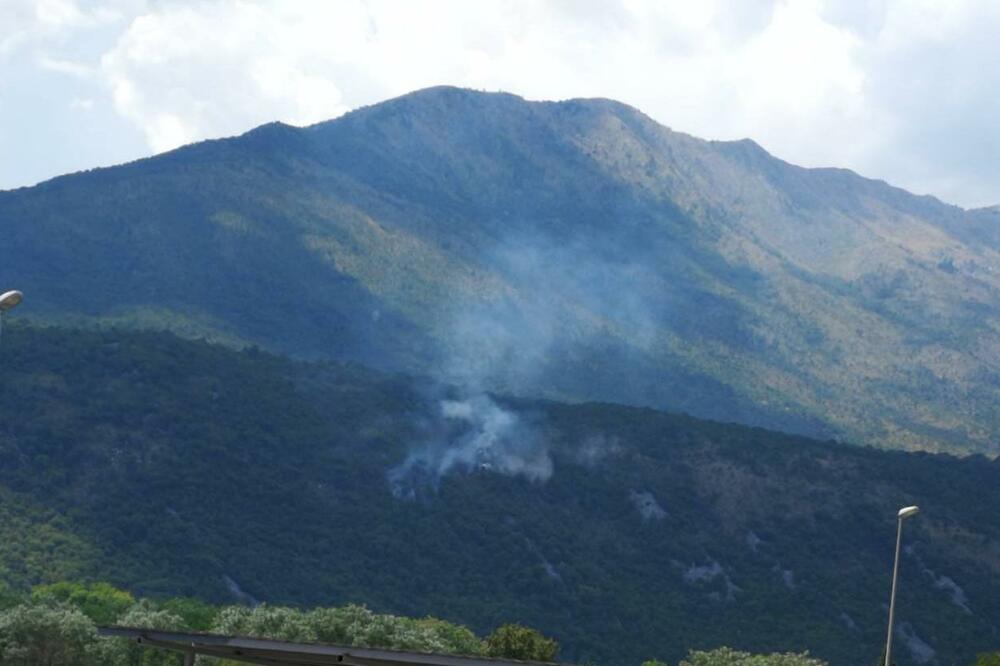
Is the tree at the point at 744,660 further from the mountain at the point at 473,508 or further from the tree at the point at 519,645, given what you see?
the mountain at the point at 473,508

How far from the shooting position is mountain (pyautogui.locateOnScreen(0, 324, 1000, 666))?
372 ft

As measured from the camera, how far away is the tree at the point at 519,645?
80.1 metres

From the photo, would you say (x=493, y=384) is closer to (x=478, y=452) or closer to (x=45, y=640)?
(x=478, y=452)

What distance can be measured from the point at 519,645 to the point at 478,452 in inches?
2714

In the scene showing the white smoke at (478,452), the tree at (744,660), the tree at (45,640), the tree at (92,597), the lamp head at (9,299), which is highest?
the white smoke at (478,452)

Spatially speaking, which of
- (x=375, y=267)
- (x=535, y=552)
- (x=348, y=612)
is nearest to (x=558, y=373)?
(x=375, y=267)

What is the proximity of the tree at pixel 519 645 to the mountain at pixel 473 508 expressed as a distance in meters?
26.2

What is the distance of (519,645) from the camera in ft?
266

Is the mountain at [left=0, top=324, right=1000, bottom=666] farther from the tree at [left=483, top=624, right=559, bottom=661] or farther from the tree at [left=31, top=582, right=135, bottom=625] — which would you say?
the tree at [left=483, top=624, right=559, bottom=661]

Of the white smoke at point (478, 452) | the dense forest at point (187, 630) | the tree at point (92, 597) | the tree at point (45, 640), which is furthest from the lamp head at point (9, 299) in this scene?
the white smoke at point (478, 452)

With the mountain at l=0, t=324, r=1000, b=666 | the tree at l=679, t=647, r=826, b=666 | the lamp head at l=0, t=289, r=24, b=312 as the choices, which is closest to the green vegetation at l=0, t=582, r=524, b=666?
the tree at l=679, t=647, r=826, b=666

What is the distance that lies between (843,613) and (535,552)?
22905 millimetres

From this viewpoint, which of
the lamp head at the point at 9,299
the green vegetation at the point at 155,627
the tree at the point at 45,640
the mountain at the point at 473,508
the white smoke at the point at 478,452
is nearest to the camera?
the lamp head at the point at 9,299

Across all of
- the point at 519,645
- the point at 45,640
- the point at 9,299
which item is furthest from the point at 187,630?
the point at 9,299
